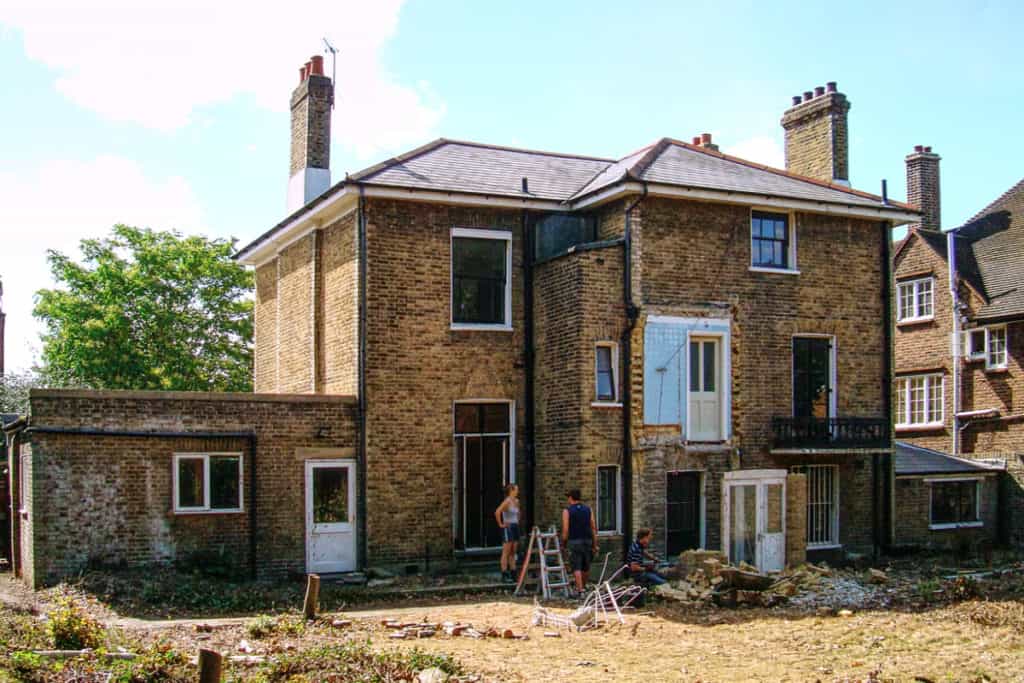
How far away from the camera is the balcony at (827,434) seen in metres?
21.9

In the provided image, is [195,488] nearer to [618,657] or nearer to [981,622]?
[618,657]

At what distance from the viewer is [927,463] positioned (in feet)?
84.6

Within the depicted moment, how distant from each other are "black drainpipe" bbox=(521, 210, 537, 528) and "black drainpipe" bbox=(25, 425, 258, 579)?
17.0ft

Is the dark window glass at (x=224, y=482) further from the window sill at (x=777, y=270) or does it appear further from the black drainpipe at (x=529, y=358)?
Answer: the window sill at (x=777, y=270)

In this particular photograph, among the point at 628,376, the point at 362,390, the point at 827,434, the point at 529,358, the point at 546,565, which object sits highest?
the point at 529,358

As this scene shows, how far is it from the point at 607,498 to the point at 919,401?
628 inches

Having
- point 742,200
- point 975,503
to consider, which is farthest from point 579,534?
point 975,503

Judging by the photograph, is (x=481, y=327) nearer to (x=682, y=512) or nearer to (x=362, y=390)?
(x=362, y=390)

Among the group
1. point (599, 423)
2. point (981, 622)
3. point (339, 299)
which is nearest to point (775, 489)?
point (599, 423)

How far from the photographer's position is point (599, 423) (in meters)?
20.2

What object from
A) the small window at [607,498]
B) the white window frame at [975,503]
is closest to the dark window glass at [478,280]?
the small window at [607,498]

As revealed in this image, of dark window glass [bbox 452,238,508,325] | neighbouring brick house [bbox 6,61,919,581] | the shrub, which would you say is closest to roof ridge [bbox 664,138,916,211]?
neighbouring brick house [bbox 6,61,919,581]

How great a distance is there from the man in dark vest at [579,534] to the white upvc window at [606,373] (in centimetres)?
263

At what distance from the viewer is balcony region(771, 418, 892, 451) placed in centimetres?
2192
